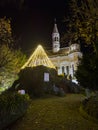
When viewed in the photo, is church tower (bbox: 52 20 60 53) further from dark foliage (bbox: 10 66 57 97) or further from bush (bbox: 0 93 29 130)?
bush (bbox: 0 93 29 130)

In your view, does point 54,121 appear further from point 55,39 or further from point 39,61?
point 55,39

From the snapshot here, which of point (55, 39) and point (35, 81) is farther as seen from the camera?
point (55, 39)

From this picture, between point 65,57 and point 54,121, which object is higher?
point 65,57

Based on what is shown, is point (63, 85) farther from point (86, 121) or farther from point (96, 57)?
point (86, 121)

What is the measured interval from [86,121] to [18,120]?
10.1 ft

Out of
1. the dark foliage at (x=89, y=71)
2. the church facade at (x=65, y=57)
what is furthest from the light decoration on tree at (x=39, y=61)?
the church facade at (x=65, y=57)

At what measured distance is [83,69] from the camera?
14.4 meters

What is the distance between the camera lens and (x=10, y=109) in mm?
10367

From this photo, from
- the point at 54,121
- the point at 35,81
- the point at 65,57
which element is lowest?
the point at 54,121

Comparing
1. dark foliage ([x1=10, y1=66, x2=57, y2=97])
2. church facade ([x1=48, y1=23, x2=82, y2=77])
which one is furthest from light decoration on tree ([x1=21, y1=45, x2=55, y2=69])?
church facade ([x1=48, y1=23, x2=82, y2=77])

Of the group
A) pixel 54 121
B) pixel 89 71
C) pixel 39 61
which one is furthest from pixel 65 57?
pixel 54 121

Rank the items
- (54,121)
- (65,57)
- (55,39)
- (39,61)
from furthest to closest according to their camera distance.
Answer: (55,39) → (65,57) → (39,61) → (54,121)

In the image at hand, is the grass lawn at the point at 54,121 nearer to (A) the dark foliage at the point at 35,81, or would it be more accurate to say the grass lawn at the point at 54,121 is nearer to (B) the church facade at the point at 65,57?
(A) the dark foliage at the point at 35,81

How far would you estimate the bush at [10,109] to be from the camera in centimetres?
976
